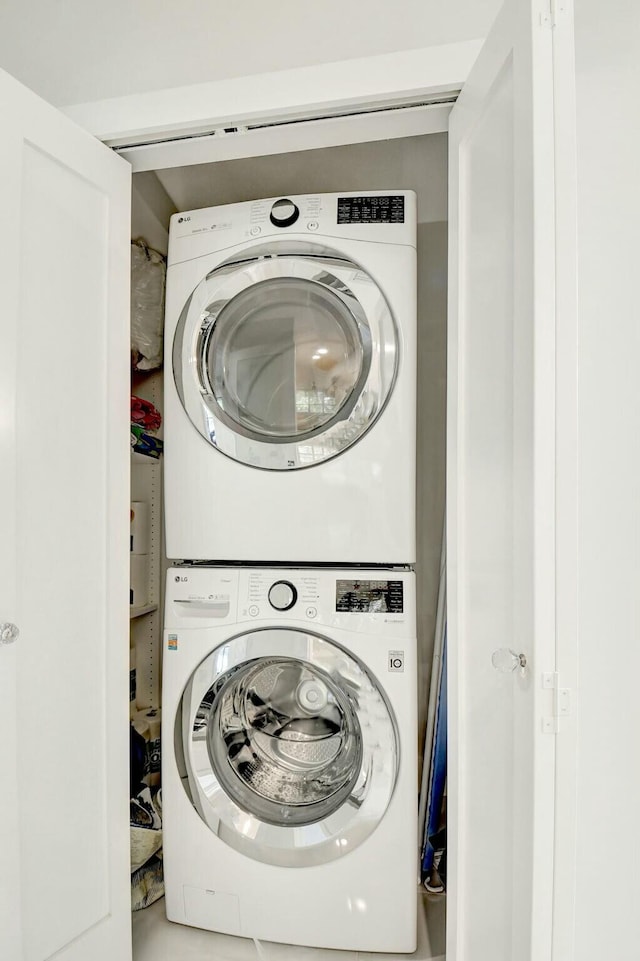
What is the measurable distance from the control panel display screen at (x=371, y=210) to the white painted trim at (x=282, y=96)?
26 centimetres

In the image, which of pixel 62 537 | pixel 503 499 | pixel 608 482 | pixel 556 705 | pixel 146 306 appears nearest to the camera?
pixel 556 705

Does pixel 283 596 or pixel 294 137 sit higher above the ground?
pixel 294 137

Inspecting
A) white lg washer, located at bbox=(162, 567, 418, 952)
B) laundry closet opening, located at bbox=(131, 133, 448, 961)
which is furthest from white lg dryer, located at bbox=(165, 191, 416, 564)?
laundry closet opening, located at bbox=(131, 133, 448, 961)

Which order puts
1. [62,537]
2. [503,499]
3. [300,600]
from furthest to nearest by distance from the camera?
[300,600]
[62,537]
[503,499]

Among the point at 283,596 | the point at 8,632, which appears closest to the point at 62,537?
the point at 8,632

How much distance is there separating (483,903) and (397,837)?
1.24 feet

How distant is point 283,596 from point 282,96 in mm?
1111

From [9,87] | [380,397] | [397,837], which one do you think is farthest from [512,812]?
[9,87]

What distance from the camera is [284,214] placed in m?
1.67

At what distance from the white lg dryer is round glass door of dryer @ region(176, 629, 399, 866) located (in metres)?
0.26

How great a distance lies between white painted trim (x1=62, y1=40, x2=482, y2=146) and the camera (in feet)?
4.26

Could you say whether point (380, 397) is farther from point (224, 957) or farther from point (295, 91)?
point (224, 957)

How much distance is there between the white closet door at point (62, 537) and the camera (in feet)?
3.96

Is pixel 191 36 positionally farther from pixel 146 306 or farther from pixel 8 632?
pixel 8 632
